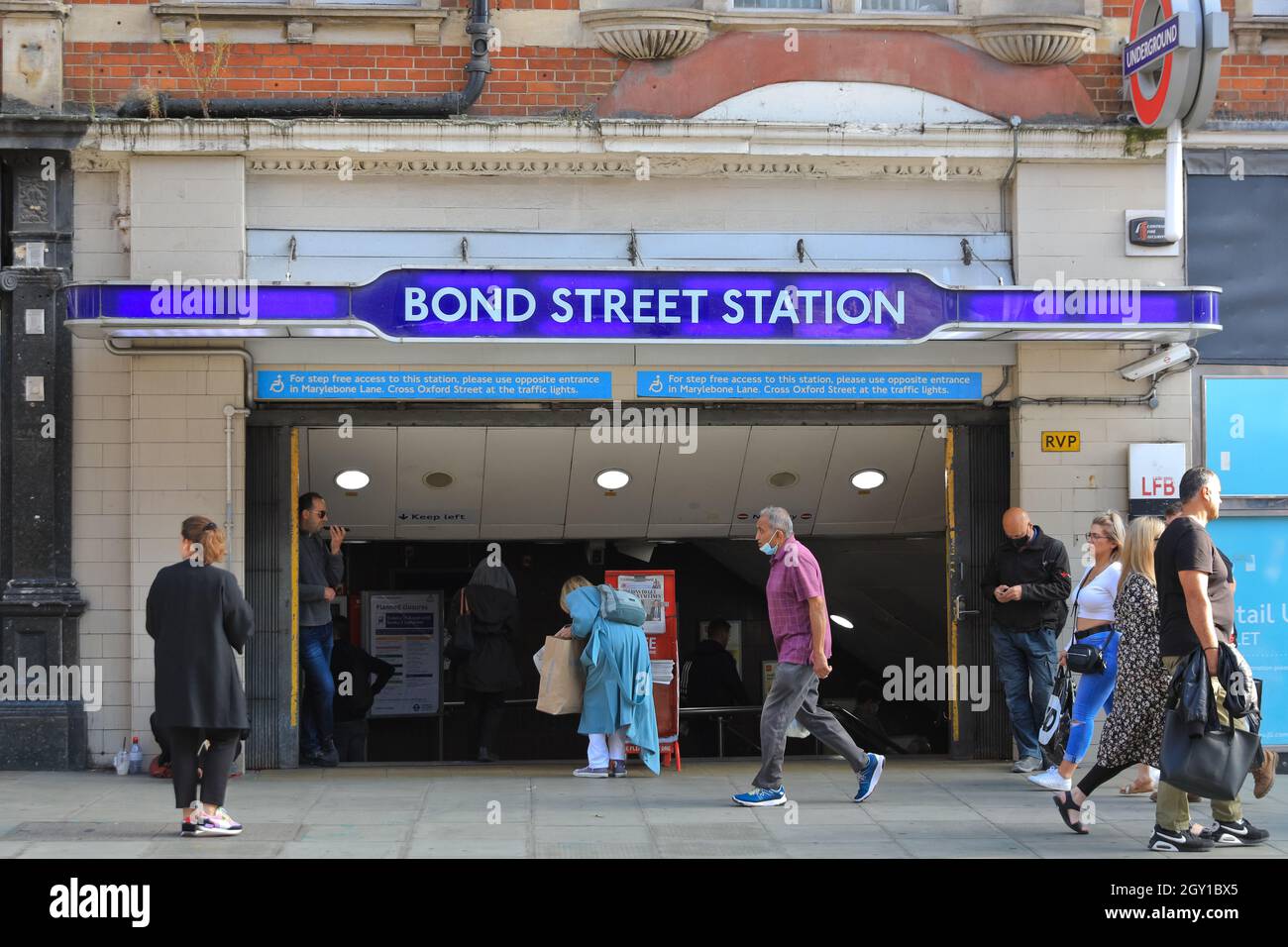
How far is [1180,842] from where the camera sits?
7820mm

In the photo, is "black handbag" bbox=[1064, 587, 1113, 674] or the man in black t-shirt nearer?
the man in black t-shirt

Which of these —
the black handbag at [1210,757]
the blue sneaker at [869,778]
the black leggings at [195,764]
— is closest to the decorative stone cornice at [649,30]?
the blue sneaker at [869,778]

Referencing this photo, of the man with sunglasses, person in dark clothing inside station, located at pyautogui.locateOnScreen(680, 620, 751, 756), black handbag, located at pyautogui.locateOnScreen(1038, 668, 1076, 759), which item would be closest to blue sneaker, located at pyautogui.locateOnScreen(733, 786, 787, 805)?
black handbag, located at pyautogui.locateOnScreen(1038, 668, 1076, 759)

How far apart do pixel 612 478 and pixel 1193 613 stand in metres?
5.33

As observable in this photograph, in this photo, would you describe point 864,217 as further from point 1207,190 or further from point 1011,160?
point 1207,190

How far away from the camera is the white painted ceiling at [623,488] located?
11.7m

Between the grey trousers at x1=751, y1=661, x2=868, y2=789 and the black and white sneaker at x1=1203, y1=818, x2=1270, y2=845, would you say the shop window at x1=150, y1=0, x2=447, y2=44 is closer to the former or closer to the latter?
the grey trousers at x1=751, y1=661, x2=868, y2=789

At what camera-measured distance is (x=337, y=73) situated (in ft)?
36.4

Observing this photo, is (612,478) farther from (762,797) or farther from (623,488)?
(762,797)

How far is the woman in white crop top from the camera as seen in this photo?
375 inches

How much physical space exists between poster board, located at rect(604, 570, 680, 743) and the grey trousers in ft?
6.99

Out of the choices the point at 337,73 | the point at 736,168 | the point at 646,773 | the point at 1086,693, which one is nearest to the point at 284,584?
the point at 646,773

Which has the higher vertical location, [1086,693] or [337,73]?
[337,73]

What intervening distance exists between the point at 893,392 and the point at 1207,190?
8.54 feet
